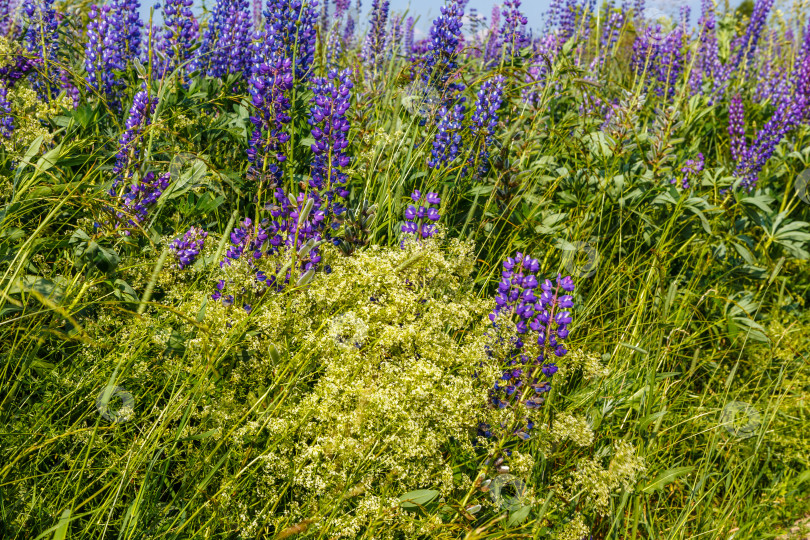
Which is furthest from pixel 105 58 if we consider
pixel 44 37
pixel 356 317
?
pixel 356 317

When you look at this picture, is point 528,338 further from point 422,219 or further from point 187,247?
point 187,247

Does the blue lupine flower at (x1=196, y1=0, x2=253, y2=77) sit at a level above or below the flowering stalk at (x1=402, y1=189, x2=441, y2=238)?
above

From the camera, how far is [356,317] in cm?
171

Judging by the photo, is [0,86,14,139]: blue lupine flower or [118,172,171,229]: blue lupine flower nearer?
[118,172,171,229]: blue lupine flower

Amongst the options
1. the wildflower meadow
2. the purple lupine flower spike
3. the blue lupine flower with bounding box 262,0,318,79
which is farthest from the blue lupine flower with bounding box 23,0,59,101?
the purple lupine flower spike

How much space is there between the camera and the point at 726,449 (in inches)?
95.7

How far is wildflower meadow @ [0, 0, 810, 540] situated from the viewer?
5.10 feet

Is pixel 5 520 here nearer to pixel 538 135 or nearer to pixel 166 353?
pixel 166 353

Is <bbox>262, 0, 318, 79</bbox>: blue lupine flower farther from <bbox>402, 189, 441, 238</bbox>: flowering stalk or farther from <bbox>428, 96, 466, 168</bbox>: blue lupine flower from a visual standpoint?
<bbox>402, 189, 441, 238</bbox>: flowering stalk

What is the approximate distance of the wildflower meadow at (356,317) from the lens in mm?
1555

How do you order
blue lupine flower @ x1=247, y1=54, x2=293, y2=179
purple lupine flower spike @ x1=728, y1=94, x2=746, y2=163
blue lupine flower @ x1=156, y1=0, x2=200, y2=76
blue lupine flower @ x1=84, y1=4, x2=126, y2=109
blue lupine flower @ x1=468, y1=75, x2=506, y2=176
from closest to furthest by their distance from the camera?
blue lupine flower @ x1=247, y1=54, x2=293, y2=179, blue lupine flower @ x1=468, y1=75, x2=506, y2=176, blue lupine flower @ x1=84, y1=4, x2=126, y2=109, blue lupine flower @ x1=156, y1=0, x2=200, y2=76, purple lupine flower spike @ x1=728, y1=94, x2=746, y2=163

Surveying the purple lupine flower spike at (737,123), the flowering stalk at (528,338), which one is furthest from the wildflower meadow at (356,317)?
the purple lupine flower spike at (737,123)

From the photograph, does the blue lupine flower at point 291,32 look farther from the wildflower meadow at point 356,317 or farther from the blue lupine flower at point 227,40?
the blue lupine flower at point 227,40

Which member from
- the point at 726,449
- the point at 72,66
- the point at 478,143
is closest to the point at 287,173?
the point at 478,143
